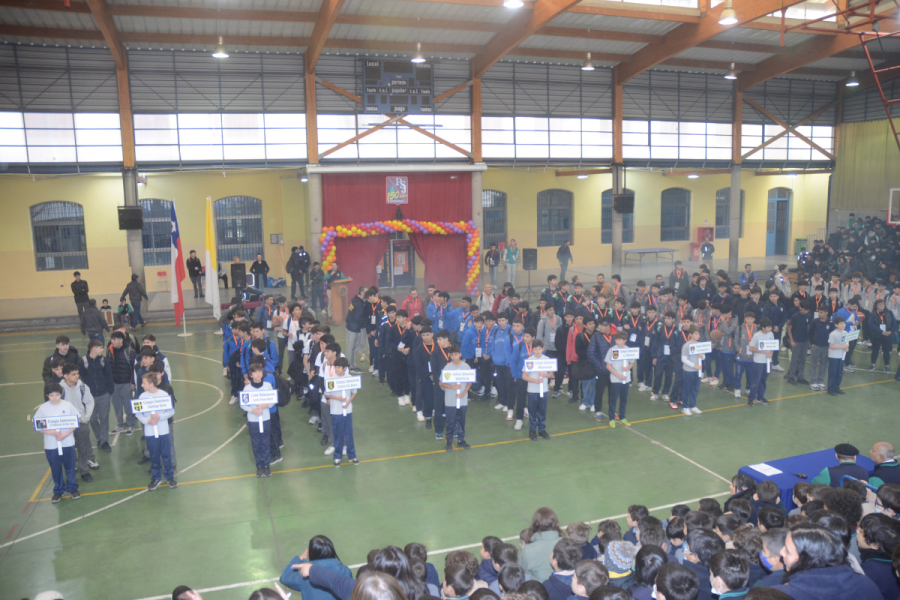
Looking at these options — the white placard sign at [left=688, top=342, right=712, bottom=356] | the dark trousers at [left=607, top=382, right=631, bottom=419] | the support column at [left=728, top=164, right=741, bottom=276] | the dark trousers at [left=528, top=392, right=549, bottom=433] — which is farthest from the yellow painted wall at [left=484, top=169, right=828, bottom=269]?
the dark trousers at [left=528, top=392, right=549, bottom=433]

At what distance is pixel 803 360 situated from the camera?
12688 mm

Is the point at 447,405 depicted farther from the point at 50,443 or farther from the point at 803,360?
the point at 803,360

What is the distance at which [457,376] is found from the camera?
29.6 feet

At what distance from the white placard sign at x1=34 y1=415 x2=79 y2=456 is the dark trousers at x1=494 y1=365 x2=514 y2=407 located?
245 inches

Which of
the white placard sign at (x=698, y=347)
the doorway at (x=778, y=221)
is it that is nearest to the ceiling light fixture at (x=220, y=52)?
the white placard sign at (x=698, y=347)

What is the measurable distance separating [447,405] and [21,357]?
12.2 metres

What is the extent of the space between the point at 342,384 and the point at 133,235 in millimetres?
14415

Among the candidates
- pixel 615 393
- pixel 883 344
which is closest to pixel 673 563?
pixel 615 393

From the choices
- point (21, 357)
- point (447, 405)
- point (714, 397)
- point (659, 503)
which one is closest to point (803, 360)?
point (714, 397)

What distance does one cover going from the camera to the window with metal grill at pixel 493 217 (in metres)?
26.2

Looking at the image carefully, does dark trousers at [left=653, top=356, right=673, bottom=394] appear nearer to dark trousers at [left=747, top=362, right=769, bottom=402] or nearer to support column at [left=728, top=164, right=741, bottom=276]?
dark trousers at [left=747, top=362, right=769, bottom=402]

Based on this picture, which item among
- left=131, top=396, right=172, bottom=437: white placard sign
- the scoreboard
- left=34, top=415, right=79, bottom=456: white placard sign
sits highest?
the scoreboard

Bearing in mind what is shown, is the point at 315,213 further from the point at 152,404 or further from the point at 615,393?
the point at 152,404

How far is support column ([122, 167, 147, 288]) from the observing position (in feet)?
62.6
